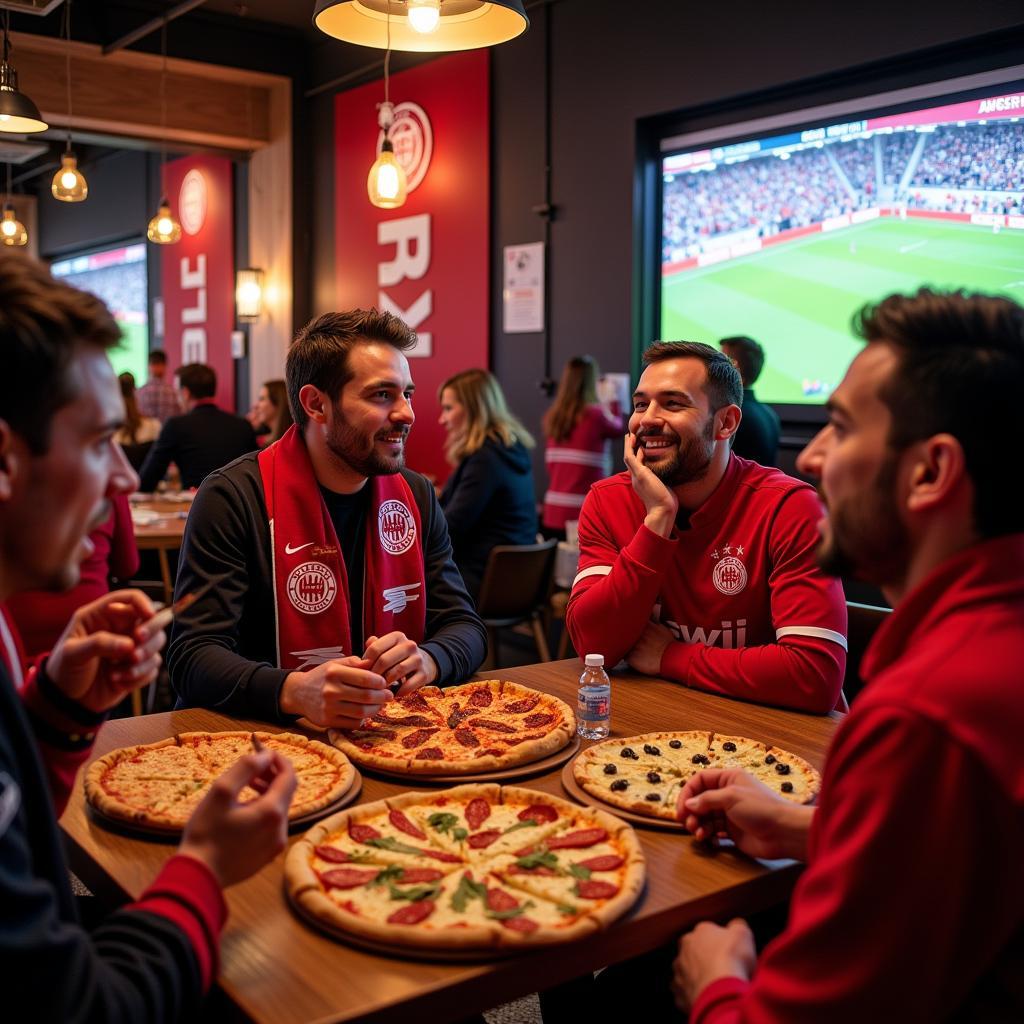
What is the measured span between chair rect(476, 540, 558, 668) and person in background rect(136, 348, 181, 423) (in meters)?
5.20

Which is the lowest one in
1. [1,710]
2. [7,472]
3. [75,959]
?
[75,959]

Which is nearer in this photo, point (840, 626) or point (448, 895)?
point (448, 895)

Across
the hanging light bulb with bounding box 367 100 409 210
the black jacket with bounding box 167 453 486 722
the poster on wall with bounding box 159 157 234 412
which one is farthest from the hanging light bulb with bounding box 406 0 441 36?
the poster on wall with bounding box 159 157 234 412

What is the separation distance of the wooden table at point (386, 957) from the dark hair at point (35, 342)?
611 mm

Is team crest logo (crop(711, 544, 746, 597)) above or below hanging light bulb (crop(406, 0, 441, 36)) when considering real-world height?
below

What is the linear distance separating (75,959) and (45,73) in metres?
7.91

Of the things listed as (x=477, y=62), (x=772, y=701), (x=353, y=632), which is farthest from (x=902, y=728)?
(x=477, y=62)

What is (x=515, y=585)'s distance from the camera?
4844 millimetres

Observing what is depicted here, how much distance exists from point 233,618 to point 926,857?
1579 mm

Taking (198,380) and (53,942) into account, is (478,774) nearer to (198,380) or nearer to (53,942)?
(53,942)

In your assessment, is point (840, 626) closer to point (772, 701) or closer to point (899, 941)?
point (772, 701)

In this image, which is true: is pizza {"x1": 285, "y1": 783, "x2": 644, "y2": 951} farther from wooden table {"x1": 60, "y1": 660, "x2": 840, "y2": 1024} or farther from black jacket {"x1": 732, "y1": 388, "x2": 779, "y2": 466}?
black jacket {"x1": 732, "y1": 388, "x2": 779, "y2": 466}

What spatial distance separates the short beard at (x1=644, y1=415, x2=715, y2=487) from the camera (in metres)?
2.55

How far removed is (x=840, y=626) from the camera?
7.46 feet
